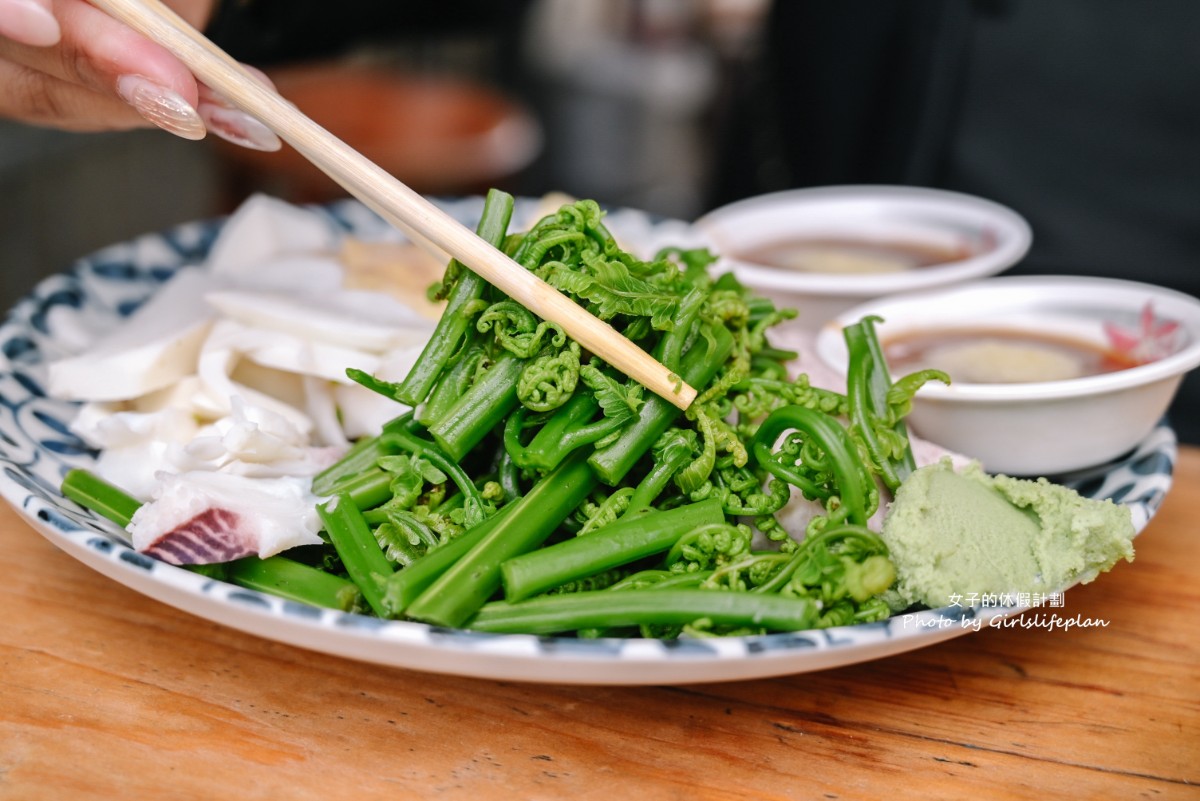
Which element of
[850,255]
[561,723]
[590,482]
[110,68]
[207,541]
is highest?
[110,68]

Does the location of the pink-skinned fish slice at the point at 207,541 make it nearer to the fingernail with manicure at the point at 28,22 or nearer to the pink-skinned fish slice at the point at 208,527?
the pink-skinned fish slice at the point at 208,527

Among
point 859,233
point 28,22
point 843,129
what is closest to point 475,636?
point 28,22

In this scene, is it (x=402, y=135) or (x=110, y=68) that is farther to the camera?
(x=402, y=135)

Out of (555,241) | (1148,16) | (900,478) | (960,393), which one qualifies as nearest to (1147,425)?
(960,393)

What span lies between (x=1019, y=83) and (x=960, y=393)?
57.2 inches

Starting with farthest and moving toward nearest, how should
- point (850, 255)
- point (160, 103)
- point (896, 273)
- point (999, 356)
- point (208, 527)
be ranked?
point (850, 255) < point (896, 273) < point (999, 356) < point (160, 103) < point (208, 527)

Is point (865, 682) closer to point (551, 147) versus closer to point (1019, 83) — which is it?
point (1019, 83)

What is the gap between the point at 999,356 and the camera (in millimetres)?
2100

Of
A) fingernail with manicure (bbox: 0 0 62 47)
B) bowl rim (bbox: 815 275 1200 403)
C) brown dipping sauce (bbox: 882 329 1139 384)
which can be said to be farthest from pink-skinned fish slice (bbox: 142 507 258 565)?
brown dipping sauce (bbox: 882 329 1139 384)

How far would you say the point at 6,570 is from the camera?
69.3 inches

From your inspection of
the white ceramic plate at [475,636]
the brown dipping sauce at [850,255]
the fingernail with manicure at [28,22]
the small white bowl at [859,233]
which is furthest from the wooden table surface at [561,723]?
the brown dipping sauce at [850,255]

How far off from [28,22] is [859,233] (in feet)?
7.05

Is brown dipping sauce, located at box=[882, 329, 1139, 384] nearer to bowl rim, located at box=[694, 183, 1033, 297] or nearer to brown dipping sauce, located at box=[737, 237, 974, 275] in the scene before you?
bowl rim, located at box=[694, 183, 1033, 297]

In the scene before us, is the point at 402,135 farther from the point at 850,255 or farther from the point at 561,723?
the point at 561,723
